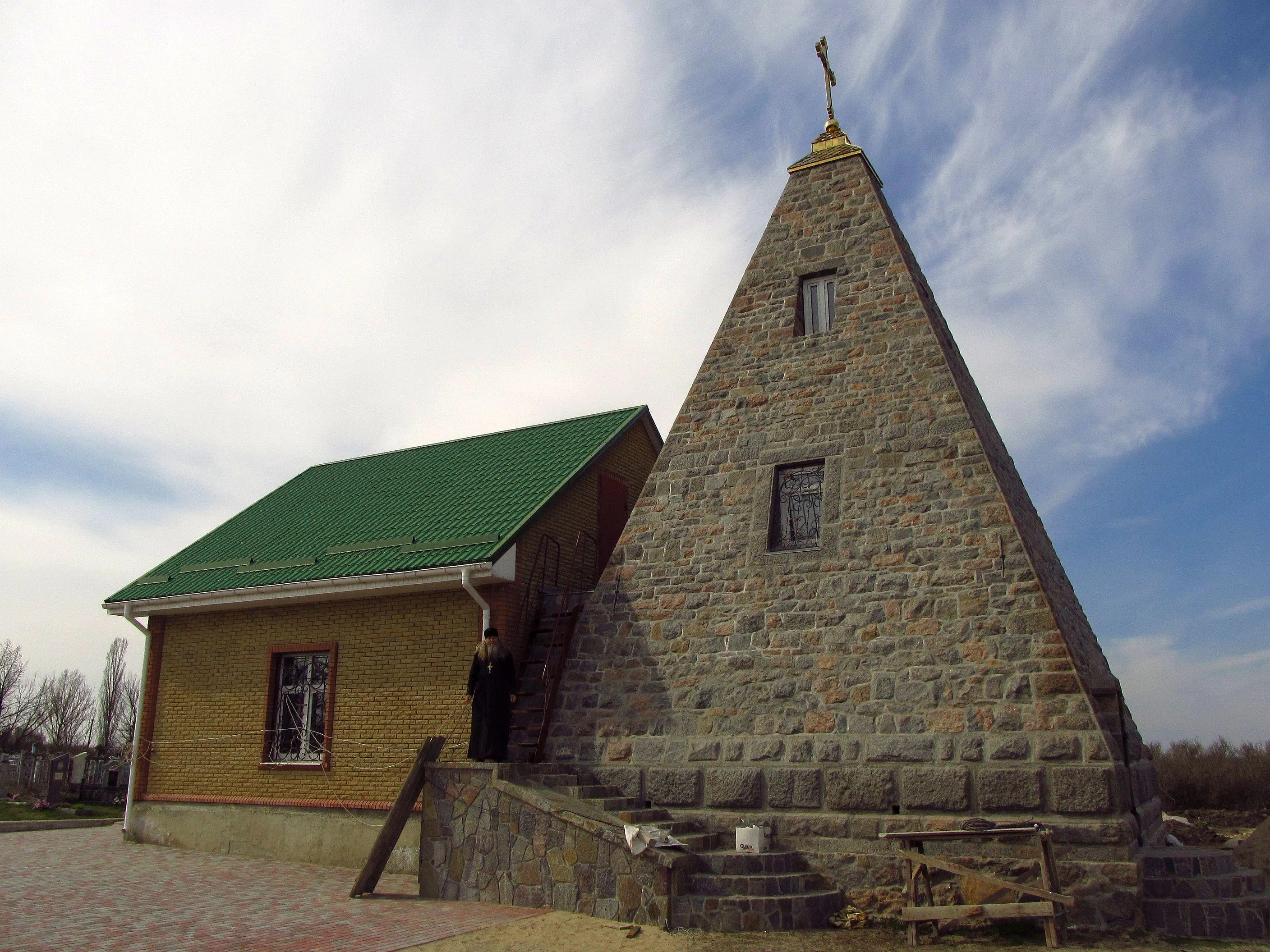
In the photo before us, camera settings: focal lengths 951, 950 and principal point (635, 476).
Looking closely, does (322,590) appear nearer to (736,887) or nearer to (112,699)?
(736,887)

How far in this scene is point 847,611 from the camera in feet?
30.9

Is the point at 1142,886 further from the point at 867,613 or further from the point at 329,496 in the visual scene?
the point at 329,496

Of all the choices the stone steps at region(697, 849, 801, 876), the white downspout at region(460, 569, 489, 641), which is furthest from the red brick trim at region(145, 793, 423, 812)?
the stone steps at region(697, 849, 801, 876)

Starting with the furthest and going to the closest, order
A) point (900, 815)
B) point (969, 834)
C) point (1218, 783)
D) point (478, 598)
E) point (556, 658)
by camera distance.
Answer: point (1218, 783) → point (556, 658) → point (478, 598) → point (900, 815) → point (969, 834)

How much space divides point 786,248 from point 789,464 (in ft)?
9.64

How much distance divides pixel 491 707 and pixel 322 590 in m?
3.28

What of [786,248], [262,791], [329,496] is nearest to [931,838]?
[786,248]

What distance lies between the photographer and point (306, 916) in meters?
8.18

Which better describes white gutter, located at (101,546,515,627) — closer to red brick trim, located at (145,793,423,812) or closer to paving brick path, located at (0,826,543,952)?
red brick trim, located at (145,793,423,812)

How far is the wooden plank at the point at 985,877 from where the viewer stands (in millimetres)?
7129

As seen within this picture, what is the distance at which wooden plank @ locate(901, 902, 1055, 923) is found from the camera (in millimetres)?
7137

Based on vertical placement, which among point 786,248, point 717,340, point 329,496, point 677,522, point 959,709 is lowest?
point 959,709

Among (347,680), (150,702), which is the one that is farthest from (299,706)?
(150,702)

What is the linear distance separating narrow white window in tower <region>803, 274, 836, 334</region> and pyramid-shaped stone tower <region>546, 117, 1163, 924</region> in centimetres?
3
